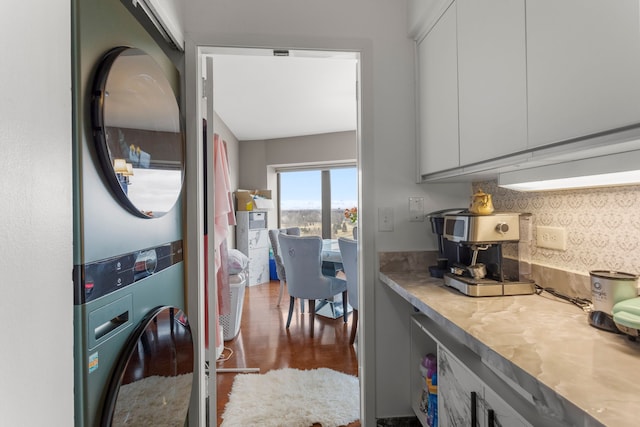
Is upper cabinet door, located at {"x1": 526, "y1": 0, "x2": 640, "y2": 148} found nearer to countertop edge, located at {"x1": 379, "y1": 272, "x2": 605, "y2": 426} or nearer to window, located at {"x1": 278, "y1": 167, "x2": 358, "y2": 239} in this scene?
countertop edge, located at {"x1": 379, "y1": 272, "x2": 605, "y2": 426}

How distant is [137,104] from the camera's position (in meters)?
1.08

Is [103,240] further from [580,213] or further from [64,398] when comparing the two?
[580,213]

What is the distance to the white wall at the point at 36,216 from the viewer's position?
0.59 meters

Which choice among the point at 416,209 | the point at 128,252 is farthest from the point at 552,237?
the point at 128,252

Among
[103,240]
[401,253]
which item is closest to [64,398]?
[103,240]

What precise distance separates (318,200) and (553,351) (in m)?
5.54

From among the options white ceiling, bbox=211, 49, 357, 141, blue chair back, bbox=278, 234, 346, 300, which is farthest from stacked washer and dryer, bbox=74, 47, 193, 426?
blue chair back, bbox=278, 234, 346, 300

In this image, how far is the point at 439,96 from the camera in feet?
5.11

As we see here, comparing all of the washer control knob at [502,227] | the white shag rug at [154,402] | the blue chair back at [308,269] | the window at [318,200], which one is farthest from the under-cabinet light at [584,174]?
the window at [318,200]

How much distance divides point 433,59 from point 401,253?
98 cm

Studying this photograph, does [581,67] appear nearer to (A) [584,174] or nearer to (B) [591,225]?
(A) [584,174]

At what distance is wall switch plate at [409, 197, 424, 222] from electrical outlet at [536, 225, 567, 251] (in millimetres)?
545

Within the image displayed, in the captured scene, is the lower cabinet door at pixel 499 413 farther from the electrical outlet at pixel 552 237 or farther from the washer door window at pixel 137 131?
the washer door window at pixel 137 131

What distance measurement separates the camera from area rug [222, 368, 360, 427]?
1954 mm
